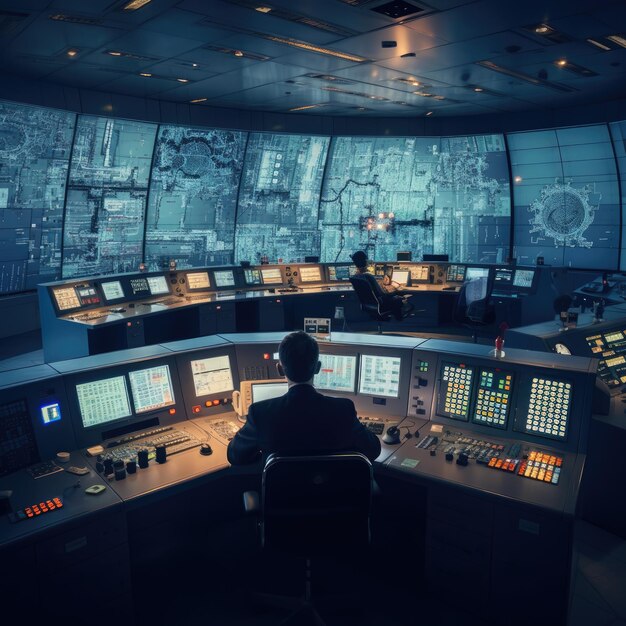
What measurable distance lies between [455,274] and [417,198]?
2.30 metres

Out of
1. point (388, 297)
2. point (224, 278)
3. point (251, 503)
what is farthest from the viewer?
point (224, 278)

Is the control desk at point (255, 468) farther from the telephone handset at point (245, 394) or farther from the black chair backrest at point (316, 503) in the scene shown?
the black chair backrest at point (316, 503)

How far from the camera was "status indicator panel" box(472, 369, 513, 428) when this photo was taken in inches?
106

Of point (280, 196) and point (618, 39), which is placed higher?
point (618, 39)

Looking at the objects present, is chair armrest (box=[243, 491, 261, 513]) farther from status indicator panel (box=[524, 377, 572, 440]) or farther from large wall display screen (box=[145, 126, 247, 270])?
large wall display screen (box=[145, 126, 247, 270])

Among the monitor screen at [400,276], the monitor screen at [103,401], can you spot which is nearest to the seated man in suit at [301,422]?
the monitor screen at [103,401]

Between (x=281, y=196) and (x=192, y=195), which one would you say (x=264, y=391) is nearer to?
(x=192, y=195)

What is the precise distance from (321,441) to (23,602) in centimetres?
128

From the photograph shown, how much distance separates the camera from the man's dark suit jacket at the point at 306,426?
1.91 metres

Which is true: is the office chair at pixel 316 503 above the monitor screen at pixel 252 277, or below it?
below

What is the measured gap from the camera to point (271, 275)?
7.53m

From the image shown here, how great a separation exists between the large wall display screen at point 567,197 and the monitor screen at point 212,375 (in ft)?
24.5

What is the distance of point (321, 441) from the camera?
1917mm

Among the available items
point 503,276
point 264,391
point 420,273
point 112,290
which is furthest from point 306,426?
point 503,276
